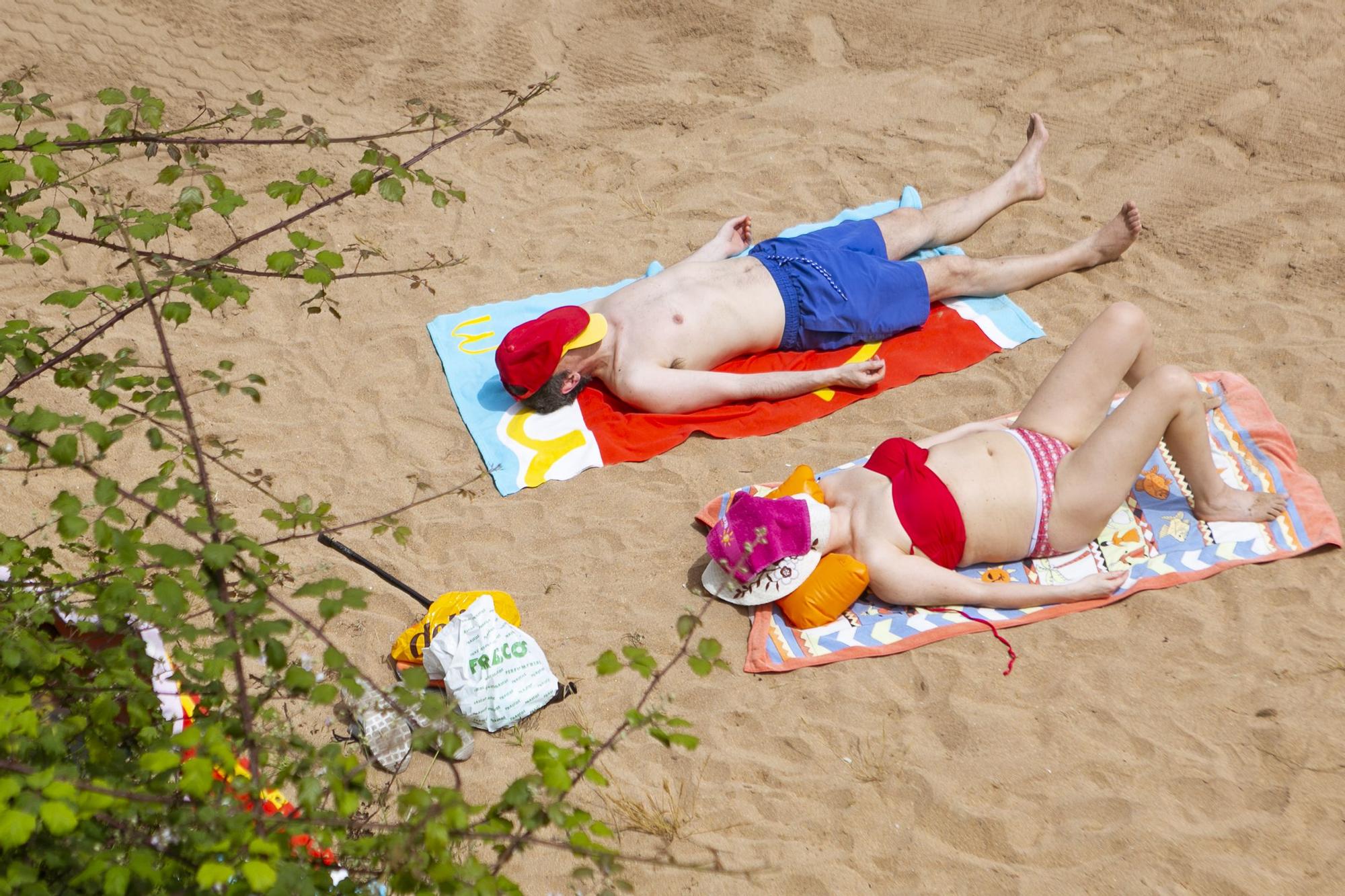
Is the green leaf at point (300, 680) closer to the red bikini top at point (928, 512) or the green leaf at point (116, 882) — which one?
the green leaf at point (116, 882)

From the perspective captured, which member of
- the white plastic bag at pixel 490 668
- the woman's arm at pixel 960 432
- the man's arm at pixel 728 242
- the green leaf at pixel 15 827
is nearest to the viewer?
the green leaf at pixel 15 827

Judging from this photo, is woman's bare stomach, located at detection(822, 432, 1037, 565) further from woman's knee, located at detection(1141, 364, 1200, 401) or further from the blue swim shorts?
the blue swim shorts

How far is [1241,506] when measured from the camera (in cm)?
400

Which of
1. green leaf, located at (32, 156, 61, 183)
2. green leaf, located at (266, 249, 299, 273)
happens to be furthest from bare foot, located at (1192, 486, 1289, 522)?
green leaf, located at (32, 156, 61, 183)

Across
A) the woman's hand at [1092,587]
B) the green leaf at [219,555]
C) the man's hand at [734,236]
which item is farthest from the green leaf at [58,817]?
the man's hand at [734,236]

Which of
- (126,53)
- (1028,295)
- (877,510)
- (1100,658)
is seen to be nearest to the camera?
(1100,658)

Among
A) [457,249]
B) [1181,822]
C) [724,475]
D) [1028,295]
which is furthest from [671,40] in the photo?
[1181,822]

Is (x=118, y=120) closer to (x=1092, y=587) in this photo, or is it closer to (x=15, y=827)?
(x=15, y=827)

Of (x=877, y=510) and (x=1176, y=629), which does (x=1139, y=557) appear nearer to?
(x=1176, y=629)

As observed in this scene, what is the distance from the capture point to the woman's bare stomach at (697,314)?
4.90 meters

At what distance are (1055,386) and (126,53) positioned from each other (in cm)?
618

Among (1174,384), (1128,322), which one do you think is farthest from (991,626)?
(1128,322)

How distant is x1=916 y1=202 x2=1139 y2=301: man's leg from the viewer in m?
5.28

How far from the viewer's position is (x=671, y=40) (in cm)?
711
